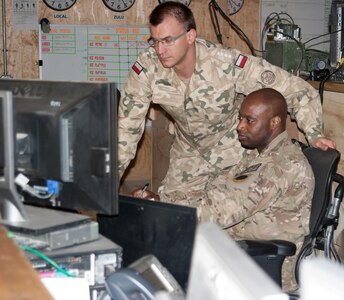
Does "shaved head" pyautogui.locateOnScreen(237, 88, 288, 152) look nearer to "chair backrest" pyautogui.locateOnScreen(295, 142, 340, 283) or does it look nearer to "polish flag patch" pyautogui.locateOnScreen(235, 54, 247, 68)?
"chair backrest" pyautogui.locateOnScreen(295, 142, 340, 283)

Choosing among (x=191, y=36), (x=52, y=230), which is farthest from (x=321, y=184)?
(x=52, y=230)

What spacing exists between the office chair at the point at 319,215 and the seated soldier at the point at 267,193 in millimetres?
34

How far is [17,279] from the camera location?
45.9 inches

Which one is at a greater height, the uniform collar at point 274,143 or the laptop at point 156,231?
the uniform collar at point 274,143

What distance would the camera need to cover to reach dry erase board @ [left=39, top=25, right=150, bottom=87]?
511 cm

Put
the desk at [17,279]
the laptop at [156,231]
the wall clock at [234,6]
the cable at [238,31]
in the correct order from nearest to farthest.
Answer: the desk at [17,279] < the laptop at [156,231] < the cable at [238,31] < the wall clock at [234,6]

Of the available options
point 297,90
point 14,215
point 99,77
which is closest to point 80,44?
point 99,77

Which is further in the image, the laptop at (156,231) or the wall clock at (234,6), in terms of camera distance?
the wall clock at (234,6)

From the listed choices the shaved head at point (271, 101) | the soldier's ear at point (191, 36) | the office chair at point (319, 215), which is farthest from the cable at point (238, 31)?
the office chair at point (319, 215)

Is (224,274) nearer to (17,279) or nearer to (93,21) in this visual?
(17,279)

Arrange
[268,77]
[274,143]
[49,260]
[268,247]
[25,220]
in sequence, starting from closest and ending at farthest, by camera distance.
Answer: [49,260]
[25,220]
[268,247]
[274,143]
[268,77]

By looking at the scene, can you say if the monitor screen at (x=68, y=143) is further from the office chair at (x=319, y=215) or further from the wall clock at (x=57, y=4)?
the wall clock at (x=57, y=4)

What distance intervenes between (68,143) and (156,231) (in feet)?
1.09

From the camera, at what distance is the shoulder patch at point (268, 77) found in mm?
2918
